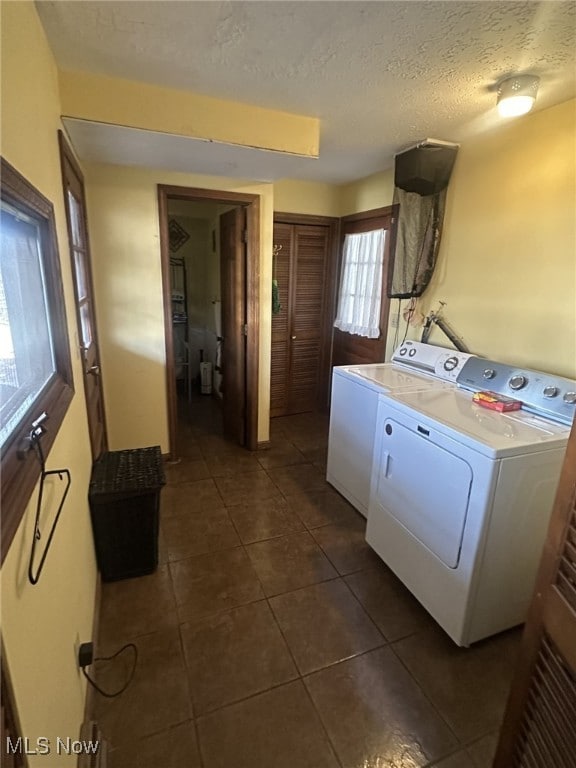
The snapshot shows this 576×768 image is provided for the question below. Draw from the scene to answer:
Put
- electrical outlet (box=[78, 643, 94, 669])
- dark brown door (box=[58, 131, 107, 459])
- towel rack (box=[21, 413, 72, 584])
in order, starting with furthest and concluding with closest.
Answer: dark brown door (box=[58, 131, 107, 459]), electrical outlet (box=[78, 643, 94, 669]), towel rack (box=[21, 413, 72, 584])

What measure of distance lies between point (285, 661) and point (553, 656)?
103 cm

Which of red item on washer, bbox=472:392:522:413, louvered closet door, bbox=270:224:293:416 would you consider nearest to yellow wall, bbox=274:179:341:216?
louvered closet door, bbox=270:224:293:416

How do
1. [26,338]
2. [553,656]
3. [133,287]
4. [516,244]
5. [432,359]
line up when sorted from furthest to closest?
[133,287] → [432,359] → [516,244] → [26,338] → [553,656]

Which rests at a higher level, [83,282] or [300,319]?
[83,282]

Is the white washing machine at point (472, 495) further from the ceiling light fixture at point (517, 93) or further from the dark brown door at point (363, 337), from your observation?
the dark brown door at point (363, 337)

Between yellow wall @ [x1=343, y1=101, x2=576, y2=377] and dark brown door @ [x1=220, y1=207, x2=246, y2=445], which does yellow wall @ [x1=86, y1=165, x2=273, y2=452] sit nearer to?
dark brown door @ [x1=220, y1=207, x2=246, y2=445]

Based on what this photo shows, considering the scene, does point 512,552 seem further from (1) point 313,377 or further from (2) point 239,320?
(1) point 313,377

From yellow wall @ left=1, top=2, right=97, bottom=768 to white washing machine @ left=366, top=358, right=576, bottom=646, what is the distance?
138 centimetres

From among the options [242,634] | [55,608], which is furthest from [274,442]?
[55,608]

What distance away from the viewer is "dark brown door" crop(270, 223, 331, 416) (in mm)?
3764

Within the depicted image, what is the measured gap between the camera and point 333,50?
1.48m

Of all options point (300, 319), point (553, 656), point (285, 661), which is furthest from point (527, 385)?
point (300, 319)

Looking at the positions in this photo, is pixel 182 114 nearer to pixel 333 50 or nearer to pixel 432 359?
pixel 333 50

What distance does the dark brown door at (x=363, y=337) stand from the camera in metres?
3.25
